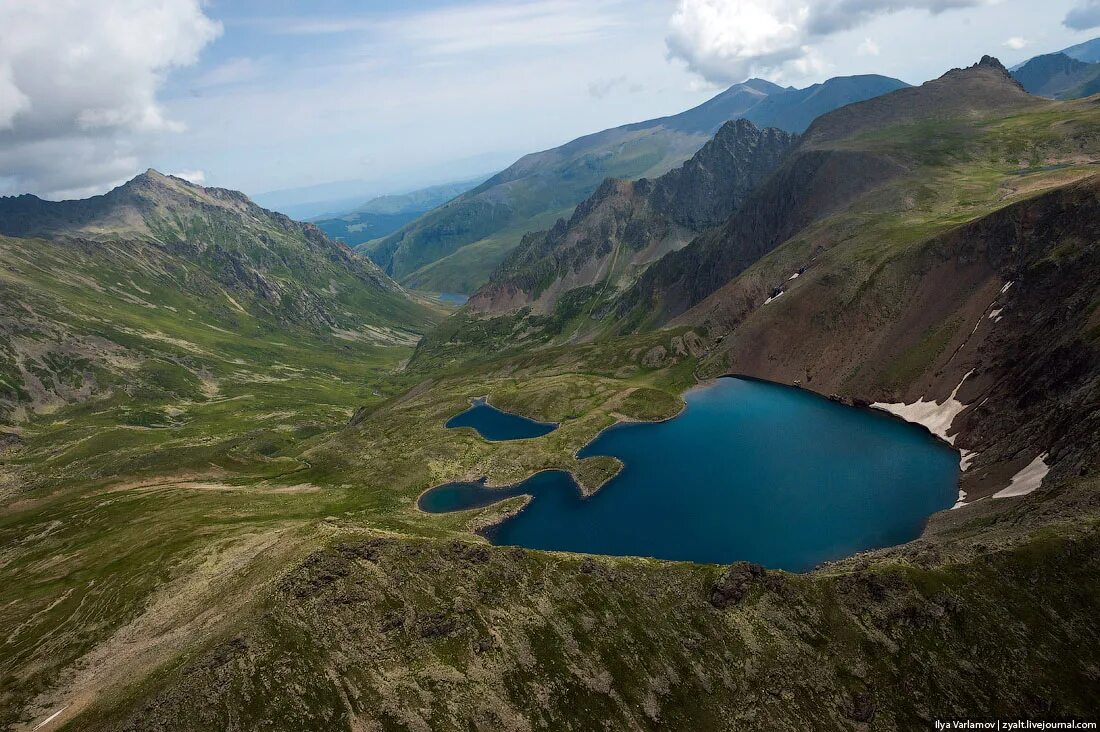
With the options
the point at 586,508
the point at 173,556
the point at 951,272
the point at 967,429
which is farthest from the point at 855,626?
the point at 951,272

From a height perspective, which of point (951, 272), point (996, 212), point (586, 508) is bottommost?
point (586, 508)

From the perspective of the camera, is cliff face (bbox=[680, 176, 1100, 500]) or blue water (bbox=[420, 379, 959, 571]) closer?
cliff face (bbox=[680, 176, 1100, 500])

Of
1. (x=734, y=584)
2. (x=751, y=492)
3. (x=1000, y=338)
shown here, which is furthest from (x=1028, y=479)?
→ (x=1000, y=338)

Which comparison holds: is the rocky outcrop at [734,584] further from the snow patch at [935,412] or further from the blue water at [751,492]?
the snow patch at [935,412]

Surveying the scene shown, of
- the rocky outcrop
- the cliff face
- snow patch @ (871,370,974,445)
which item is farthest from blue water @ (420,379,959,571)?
the rocky outcrop

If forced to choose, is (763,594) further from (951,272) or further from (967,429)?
(951,272)

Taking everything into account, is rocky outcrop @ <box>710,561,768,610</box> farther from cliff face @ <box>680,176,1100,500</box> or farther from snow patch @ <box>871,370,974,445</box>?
snow patch @ <box>871,370,974,445</box>

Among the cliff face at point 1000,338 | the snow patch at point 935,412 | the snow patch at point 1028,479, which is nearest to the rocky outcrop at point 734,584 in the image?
the snow patch at point 1028,479
